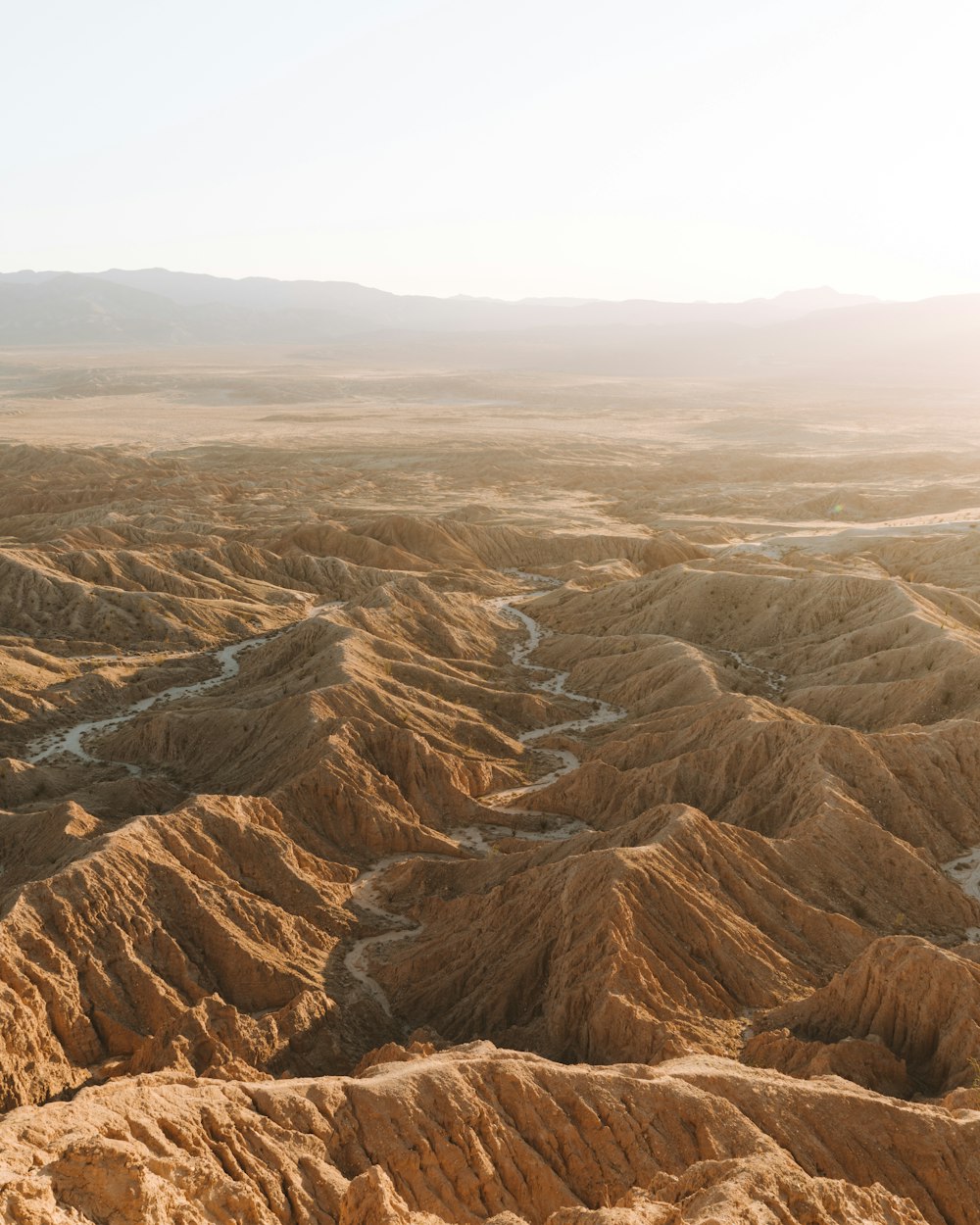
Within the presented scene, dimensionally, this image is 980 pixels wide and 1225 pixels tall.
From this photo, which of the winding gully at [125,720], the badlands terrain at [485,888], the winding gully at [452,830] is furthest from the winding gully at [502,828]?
the winding gully at [125,720]

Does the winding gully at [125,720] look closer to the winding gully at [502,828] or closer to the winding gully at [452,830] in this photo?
the winding gully at [452,830]

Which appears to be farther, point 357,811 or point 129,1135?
point 357,811

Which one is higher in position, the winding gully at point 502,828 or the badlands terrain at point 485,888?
the badlands terrain at point 485,888

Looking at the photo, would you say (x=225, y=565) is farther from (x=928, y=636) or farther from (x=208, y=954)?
(x=208, y=954)

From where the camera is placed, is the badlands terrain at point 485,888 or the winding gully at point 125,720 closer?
the badlands terrain at point 485,888

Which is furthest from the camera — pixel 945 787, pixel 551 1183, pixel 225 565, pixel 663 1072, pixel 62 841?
pixel 225 565

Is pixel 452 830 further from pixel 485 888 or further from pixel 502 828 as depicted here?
pixel 485 888

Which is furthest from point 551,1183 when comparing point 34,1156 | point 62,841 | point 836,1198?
point 62,841
